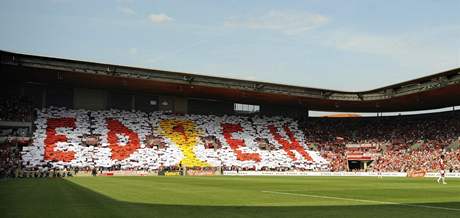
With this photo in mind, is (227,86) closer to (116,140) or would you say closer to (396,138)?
(116,140)

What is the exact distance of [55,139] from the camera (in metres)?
65.1

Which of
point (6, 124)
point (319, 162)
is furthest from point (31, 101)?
point (319, 162)

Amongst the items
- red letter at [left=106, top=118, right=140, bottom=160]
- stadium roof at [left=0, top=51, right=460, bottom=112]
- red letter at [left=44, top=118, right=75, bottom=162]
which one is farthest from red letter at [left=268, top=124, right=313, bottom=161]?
red letter at [left=44, top=118, right=75, bottom=162]

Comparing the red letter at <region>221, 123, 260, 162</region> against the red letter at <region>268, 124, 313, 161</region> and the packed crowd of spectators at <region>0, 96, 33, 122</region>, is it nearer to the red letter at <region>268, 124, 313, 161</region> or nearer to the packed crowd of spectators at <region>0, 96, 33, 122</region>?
the red letter at <region>268, 124, 313, 161</region>

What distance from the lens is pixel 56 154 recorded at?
62.8 metres

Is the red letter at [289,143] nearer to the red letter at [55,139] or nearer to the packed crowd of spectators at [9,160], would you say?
the red letter at [55,139]

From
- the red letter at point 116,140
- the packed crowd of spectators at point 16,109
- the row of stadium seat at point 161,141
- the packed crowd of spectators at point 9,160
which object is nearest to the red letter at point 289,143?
the row of stadium seat at point 161,141

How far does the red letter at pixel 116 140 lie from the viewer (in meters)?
66.9

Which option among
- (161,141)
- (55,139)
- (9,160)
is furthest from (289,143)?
(9,160)

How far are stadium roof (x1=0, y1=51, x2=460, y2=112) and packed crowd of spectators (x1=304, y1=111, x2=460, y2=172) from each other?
260cm

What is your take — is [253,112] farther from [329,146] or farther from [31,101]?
[31,101]

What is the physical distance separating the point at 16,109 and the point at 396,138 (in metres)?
54.9

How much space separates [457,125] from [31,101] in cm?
5957

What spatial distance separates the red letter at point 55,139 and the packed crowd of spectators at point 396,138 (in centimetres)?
3750
